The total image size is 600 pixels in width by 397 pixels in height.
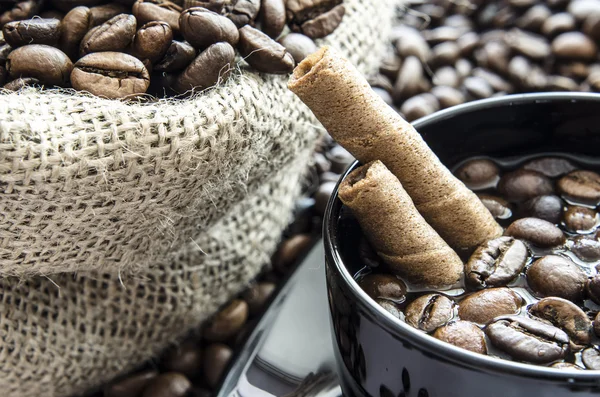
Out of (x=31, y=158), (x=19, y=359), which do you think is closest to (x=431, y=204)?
(x=31, y=158)

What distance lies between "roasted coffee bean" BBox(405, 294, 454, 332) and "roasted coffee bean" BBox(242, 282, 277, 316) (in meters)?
0.54

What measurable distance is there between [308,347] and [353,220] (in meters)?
0.29

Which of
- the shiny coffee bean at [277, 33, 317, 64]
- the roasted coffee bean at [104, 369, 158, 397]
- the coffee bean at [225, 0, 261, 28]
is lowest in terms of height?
the roasted coffee bean at [104, 369, 158, 397]

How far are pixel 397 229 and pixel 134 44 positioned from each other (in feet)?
1.50

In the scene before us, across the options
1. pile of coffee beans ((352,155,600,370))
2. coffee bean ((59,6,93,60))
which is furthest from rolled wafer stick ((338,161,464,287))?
coffee bean ((59,6,93,60))

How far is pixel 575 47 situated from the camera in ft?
5.02

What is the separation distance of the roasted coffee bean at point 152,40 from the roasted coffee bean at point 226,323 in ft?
1.68

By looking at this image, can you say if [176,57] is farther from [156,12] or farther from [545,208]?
[545,208]

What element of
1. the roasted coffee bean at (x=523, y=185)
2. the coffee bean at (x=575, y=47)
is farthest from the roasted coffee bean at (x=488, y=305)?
the coffee bean at (x=575, y=47)

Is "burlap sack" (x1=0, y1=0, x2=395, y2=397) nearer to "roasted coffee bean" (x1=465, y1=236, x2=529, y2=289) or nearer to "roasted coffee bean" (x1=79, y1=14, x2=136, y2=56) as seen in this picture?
"roasted coffee bean" (x1=79, y1=14, x2=136, y2=56)

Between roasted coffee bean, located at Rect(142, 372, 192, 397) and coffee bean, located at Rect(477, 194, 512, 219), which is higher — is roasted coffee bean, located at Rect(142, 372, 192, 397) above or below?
below

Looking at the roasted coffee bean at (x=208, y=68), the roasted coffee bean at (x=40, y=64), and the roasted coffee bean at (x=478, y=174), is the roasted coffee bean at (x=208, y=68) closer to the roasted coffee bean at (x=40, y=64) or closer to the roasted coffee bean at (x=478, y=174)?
the roasted coffee bean at (x=40, y=64)

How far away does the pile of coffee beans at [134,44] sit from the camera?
0.93m

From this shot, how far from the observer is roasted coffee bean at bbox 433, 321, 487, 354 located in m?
0.72
